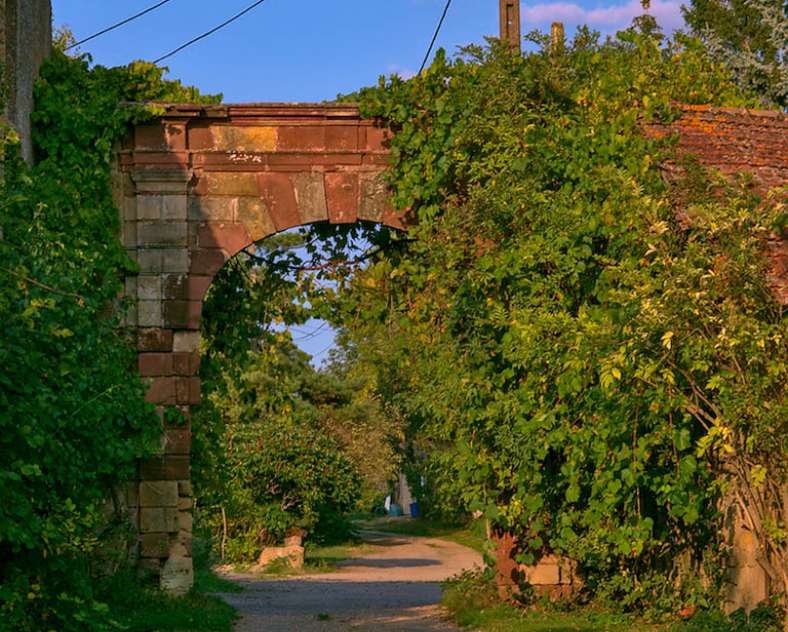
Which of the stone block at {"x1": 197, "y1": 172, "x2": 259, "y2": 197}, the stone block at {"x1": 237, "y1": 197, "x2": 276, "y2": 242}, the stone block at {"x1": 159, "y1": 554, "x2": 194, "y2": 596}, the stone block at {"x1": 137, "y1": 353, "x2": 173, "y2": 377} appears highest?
the stone block at {"x1": 197, "y1": 172, "x2": 259, "y2": 197}

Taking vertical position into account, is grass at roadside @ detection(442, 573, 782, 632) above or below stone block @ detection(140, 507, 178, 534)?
below

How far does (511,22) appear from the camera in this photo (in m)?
16.5

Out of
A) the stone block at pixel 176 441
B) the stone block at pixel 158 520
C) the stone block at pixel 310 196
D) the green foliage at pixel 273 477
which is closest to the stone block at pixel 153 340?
the stone block at pixel 176 441

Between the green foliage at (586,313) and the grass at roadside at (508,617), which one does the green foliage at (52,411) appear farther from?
the grass at roadside at (508,617)

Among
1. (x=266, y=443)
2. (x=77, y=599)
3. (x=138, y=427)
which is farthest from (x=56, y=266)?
(x=266, y=443)

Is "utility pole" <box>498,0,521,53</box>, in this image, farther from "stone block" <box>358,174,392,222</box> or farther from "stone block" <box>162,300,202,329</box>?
"stone block" <box>162,300,202,329</box>

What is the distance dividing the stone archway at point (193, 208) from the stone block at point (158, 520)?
0.01m

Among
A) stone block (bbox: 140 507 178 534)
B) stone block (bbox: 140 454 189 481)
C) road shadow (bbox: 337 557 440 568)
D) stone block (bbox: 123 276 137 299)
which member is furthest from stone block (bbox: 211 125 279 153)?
road shadow (bbox: 337 557 440 568)

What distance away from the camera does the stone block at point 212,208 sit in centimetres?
1530

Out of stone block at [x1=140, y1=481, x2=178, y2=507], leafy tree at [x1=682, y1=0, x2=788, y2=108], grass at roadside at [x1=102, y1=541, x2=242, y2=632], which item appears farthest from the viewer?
leafy tree at [x1=682, y1=0, x2=788, y2=108]

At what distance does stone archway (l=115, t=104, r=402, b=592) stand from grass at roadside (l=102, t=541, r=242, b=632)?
0.30 metres

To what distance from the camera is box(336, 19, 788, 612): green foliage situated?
10.7 meters

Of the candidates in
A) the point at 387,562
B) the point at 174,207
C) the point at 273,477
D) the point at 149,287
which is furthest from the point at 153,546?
the point at 387,562

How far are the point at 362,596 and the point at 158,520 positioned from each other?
5443 millimetres
